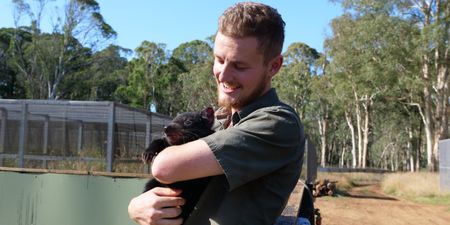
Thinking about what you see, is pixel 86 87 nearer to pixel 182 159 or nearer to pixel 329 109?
pixel 329 109

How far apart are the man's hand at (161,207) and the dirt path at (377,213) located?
12403mm

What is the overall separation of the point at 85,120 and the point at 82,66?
1387 inches

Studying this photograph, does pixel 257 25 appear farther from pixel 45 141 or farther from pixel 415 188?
pixel 415 188

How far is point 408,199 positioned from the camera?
22.8m

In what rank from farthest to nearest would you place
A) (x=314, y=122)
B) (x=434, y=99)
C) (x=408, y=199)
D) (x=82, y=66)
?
(x=314, y=122) < (x=82, y=66) < (x=434, y=99) < (x=408, y=199)

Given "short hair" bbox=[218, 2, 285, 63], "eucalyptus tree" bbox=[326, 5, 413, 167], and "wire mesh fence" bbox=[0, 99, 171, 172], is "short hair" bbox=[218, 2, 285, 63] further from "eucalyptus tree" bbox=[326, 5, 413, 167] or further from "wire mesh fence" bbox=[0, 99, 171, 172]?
"eucalyptus tree" bbox=[326, 5, 413, 167]

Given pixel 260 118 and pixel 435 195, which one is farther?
pixel 435 195

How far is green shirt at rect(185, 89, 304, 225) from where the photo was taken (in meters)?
1.50

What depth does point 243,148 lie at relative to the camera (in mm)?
1511

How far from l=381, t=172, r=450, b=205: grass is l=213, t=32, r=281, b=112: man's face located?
20.4 m

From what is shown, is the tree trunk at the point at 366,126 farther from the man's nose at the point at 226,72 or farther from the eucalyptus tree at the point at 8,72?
the man's nose at the point at 226,72

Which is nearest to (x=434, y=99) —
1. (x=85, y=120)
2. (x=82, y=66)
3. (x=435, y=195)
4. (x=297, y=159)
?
(x=435, y=195)

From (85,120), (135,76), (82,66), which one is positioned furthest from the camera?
(135,76)

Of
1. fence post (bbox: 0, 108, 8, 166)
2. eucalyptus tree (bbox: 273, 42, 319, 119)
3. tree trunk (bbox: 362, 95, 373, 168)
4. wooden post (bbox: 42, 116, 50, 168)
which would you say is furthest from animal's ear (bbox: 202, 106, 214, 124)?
eucalyptus tree (bbox: 273, 42, 319, 119)
